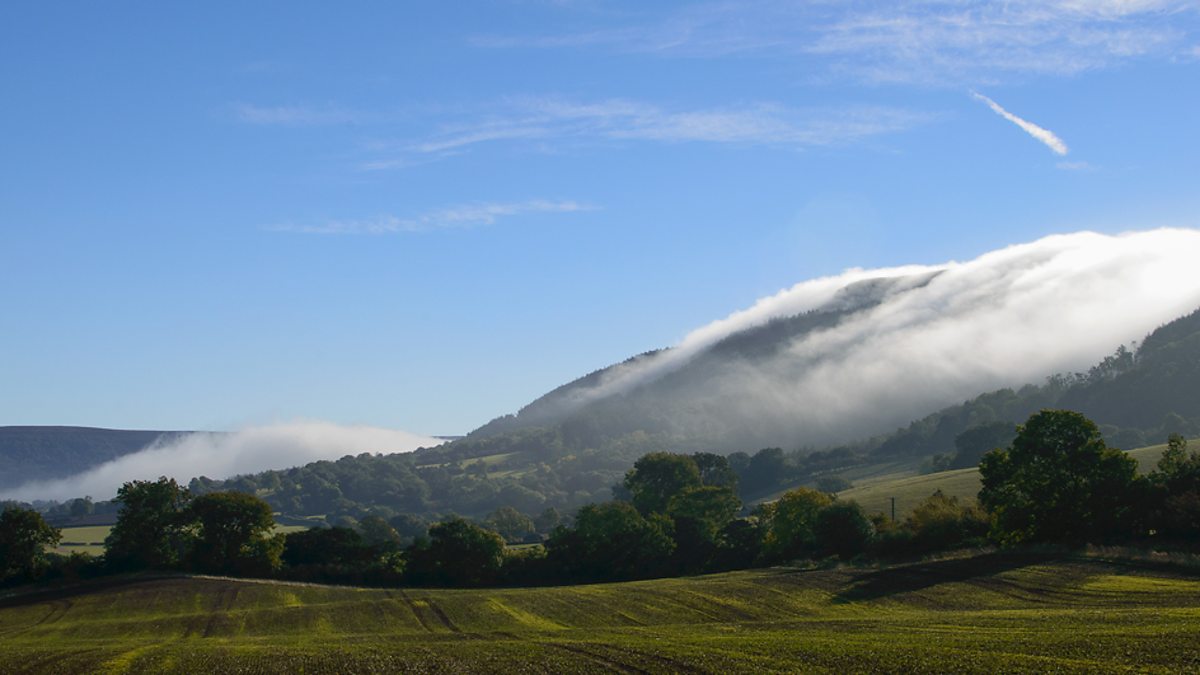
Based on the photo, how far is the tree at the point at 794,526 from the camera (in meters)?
153

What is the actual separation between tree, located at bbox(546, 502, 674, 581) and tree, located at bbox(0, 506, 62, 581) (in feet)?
238

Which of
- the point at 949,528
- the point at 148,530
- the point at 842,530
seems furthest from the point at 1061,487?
the point at 148,530

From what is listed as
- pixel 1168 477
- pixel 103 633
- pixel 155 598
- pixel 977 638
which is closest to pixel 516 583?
pixel 155 598

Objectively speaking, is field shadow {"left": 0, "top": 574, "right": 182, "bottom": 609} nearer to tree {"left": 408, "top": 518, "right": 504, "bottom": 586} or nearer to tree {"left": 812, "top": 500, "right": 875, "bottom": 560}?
tree {"left": 408, "top": 518, "right": 504, "bottom": 586}

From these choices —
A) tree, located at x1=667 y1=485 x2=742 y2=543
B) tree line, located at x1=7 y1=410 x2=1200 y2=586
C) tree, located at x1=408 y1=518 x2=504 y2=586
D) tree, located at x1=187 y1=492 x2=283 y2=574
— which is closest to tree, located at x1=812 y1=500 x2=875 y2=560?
tree line, located at x1=7 y1=410 x2=1200 y2=586

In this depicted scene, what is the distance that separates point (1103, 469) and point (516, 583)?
8181 centimetres

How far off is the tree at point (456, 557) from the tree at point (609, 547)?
972 centimetres

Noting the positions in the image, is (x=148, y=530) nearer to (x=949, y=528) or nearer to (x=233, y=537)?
(x=233, y=537)

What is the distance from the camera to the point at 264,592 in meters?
128

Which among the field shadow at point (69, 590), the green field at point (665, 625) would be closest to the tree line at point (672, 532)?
the field shadow at point (69, 590)

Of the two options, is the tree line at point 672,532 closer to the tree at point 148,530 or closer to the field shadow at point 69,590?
the tree at point 148,530

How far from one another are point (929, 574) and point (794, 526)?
56.5 meters

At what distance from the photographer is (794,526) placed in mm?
159500

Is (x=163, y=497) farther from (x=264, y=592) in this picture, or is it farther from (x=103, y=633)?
(x=103, y=633)
